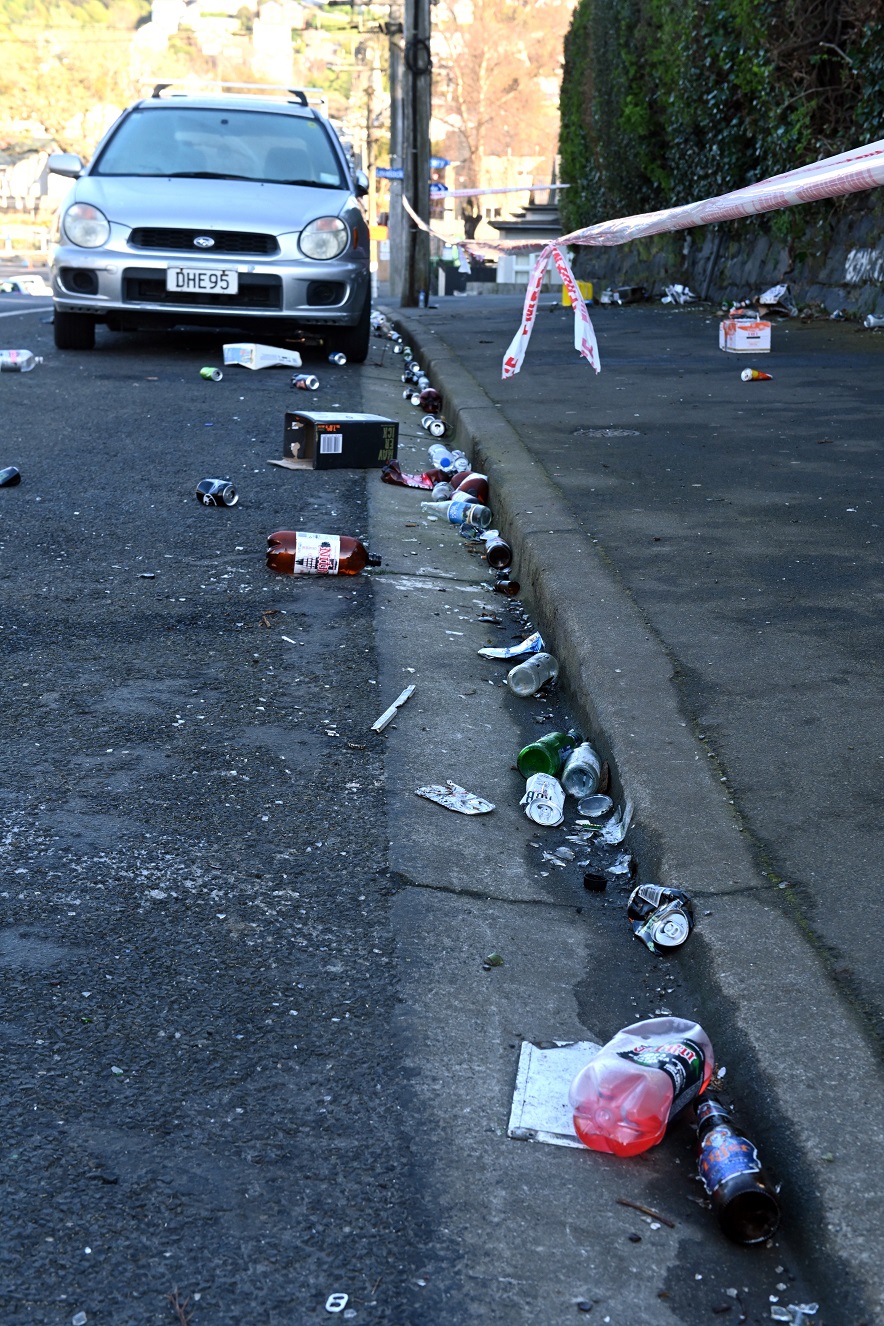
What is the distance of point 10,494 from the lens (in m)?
5.11

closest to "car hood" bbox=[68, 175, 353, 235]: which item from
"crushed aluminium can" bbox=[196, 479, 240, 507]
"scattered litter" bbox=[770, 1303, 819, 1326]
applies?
"crushed aluminium can" bbox=[196, 479, 240, 507]

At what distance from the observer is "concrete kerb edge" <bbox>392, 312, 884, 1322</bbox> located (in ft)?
5.19

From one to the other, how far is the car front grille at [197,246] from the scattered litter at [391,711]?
19.8 feet

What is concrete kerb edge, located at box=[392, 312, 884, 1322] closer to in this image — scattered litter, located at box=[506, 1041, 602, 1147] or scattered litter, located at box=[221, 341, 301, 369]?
scattered litter, located at box=[506, 1041, 602, 1147]

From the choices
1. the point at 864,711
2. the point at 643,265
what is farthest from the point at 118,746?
the point at 643,265

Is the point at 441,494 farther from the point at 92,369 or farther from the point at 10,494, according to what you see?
the point at 92,369

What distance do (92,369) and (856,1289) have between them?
25.8 ft

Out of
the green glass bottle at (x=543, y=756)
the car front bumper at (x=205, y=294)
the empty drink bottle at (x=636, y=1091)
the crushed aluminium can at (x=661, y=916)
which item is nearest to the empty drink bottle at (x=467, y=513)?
the green glass bottle at (x=543, y=756)

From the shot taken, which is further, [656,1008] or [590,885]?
[590,885]

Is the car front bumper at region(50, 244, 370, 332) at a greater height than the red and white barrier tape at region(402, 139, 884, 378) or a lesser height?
lesser

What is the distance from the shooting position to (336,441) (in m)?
5.69

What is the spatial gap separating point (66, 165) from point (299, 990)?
28.7ft

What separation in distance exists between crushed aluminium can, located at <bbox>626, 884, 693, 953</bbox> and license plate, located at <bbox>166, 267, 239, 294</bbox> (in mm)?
6968

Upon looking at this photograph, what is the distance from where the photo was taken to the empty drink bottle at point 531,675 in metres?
3.37
